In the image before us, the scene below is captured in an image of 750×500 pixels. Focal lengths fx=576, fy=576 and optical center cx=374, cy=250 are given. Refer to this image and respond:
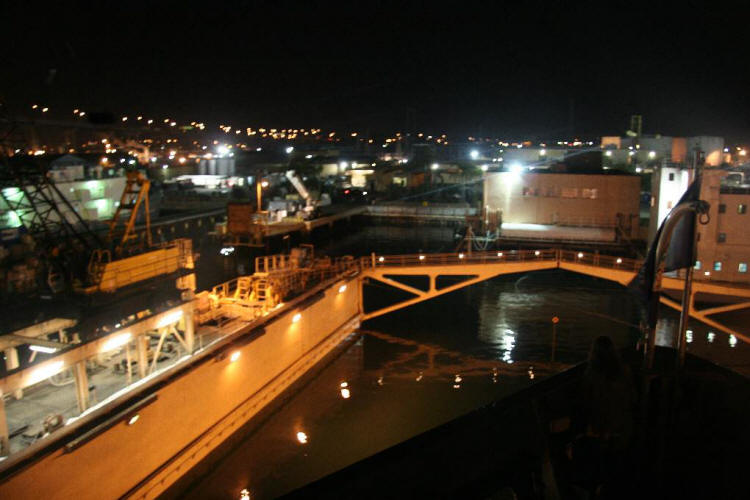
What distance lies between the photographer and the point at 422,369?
1805 cm

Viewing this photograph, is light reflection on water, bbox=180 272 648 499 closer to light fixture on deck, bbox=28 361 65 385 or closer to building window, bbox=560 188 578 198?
light fixture on deck, bbox=28 361 65 385

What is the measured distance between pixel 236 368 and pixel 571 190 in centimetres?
2550

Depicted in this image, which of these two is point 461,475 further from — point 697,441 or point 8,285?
point 8,285

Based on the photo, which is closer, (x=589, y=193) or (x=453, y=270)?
(x=453, y=270)

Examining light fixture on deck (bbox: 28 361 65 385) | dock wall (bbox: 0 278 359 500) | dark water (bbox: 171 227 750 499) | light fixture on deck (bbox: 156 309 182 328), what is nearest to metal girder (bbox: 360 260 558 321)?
dark water (bbox: 171 227 750 499)

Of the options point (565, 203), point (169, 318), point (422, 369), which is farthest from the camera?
point (565, 203)

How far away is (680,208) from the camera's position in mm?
6297

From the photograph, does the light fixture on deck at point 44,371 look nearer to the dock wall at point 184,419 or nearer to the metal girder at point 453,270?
the dock wall at point 184,419

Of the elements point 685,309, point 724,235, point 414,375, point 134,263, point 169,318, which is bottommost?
point 414,375

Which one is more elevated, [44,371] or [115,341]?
[115,341]

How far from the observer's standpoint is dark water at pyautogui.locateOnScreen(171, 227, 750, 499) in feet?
42.8

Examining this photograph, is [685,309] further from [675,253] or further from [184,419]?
[184,419]

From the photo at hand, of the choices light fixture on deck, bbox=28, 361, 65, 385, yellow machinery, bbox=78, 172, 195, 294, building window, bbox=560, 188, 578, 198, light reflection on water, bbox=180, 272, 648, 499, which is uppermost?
building window, bbox=560, 188, 578, 198

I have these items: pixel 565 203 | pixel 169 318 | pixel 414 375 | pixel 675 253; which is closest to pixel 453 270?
pixel 414 375
